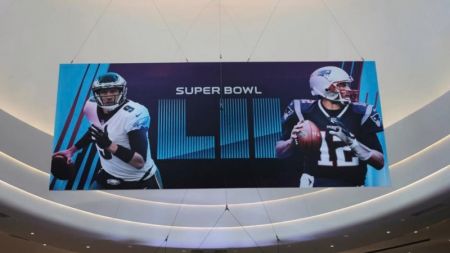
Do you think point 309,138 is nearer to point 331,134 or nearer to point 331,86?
point 331,134

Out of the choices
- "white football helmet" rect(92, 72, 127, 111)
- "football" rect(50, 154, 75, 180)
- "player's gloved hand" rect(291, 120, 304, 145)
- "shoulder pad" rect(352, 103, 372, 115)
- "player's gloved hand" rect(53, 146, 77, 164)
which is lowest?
"football" rect(50, 154, 75, 180)

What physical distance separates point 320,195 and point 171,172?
19.6 feet

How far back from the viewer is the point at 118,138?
5840 mm

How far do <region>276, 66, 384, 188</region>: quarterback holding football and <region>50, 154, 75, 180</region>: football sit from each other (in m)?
2.36

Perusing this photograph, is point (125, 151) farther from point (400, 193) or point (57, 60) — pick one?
point (400, 193)

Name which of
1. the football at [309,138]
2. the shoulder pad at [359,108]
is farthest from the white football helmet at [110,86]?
the shoulder pad at [359,108]

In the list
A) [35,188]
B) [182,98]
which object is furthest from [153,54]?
[182,98]

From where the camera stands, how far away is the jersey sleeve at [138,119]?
5891 mm

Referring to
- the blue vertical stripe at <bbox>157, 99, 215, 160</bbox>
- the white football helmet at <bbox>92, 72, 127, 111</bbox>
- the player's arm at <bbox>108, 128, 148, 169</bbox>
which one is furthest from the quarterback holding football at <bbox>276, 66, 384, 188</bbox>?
the white football helmet at <bbox>92, 72, 127, 111</bbox>

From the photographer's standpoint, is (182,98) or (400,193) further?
(400,193)

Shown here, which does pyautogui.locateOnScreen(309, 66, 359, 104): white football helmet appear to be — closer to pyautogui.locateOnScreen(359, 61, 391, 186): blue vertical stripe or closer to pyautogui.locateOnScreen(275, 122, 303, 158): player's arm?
pyautogui.locateOnScreen(359, 61, 391, 186): blue vertical stripe

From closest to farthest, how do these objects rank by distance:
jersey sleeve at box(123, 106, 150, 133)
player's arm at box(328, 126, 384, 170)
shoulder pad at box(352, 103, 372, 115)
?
1. player's arm at box(328, 126, 384, 170)
2. jersey sleeve at box(123, 106, 150, 133)
3. shoulder pad at box(352, 103, 372, 115)

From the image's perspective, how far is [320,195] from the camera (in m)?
10.9

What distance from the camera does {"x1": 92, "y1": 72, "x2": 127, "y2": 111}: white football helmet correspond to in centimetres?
604
